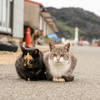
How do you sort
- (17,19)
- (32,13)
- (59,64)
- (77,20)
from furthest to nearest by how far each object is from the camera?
(77,20) < (32,13) < (17,19) < (59,64)

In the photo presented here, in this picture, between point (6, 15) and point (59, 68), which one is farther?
point (6, 15)

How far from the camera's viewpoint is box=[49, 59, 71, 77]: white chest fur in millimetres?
3344

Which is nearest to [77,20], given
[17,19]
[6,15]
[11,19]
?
[17,19]

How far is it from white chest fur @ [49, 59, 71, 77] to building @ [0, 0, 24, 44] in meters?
7.24

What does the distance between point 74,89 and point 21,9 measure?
11892mm

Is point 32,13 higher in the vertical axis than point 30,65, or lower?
higher

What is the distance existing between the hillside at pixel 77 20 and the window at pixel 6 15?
80306 millimetres

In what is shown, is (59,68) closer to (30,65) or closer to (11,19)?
(30,65)

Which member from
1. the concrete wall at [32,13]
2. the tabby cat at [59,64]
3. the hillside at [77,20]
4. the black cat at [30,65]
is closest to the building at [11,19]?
the black cat at [30,65]

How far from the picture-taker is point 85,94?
2.71 metres

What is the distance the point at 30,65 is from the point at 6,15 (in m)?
8.57

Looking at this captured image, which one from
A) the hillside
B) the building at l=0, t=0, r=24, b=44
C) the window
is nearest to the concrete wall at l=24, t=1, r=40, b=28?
the building at l=0, t=0, r=24, b=44

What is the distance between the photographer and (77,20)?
106 m

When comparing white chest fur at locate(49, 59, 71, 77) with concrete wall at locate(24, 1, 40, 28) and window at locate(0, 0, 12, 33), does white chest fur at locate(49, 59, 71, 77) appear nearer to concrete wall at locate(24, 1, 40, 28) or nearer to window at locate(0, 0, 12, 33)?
window at locate(0, 0, 12, 33)
